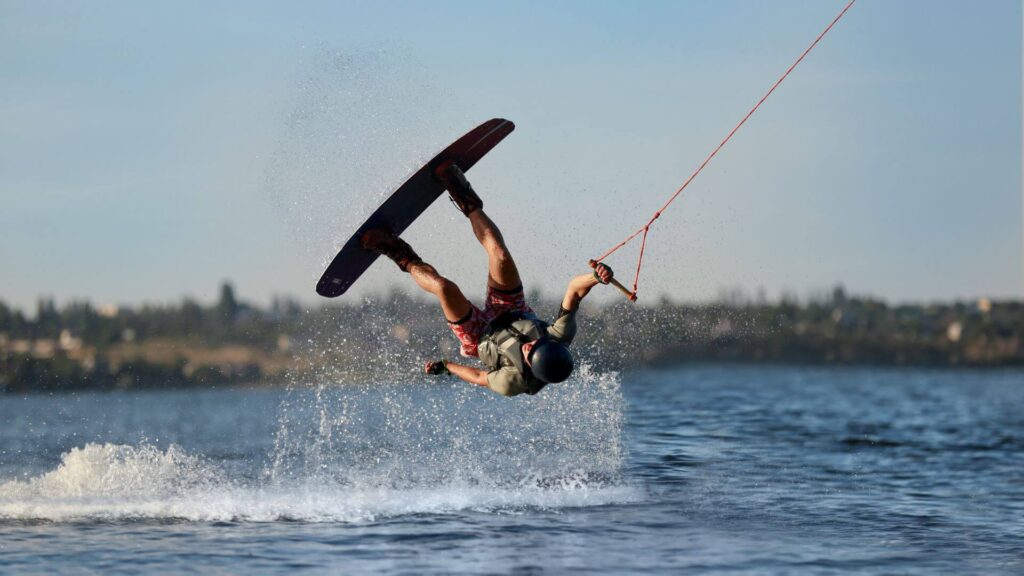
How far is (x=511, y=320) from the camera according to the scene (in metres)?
11.1

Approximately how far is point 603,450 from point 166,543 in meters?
6.14

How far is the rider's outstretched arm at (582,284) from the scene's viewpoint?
31.9 feet

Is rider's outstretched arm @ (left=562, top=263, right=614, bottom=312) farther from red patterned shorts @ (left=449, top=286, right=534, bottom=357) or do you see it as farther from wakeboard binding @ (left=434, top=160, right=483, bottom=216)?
wakeboard binding @ (left=434, top=160, right=483, bottom=216)

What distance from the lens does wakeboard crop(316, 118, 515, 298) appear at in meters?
11.8

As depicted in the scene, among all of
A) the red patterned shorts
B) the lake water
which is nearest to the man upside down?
the red patterned shorts

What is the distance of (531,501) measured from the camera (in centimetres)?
1313

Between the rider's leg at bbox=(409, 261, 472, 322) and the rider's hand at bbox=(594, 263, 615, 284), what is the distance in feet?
6.07

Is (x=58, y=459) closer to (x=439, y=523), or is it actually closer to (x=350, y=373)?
(x=350, y=373)

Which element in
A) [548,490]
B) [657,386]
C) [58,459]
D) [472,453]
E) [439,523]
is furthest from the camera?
[657,386]

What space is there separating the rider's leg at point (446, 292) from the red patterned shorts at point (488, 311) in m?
0.10

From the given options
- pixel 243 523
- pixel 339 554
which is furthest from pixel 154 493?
pixel 339 554

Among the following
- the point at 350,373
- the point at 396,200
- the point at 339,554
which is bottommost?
the point at 339,554

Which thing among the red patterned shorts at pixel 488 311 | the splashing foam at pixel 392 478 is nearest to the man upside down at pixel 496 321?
the red patterned shorts at pixel 488 311

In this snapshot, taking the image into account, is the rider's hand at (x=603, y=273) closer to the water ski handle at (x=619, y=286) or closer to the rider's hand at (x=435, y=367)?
the water ski handle at (x=619, y=286)
